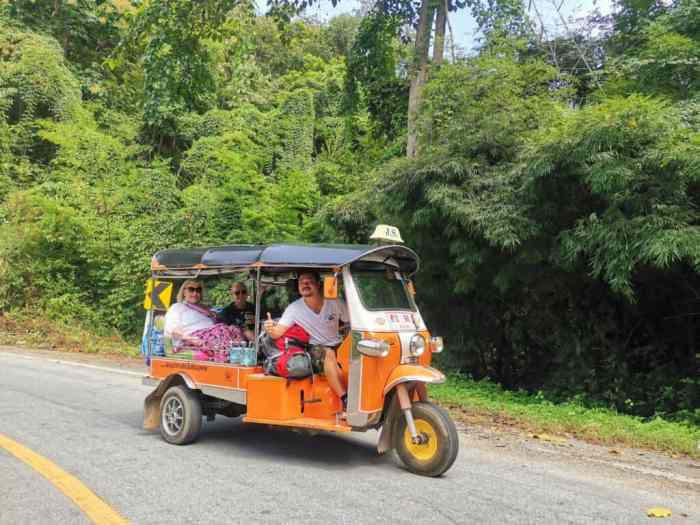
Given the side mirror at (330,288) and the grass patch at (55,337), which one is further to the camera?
the grass patch at (55,337)

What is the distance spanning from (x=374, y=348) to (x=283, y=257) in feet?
4.43

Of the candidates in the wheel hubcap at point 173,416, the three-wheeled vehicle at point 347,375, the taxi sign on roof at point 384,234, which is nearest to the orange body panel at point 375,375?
the three-wheeled vehicle at point 347,375

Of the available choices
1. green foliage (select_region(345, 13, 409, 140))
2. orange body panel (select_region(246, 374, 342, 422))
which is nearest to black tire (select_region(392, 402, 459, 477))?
orange body panel (select_region(246, 374, 342, 422))

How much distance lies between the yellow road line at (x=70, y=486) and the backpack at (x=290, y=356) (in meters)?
1.97

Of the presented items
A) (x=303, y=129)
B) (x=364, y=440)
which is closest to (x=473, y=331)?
(x=364, y=440)

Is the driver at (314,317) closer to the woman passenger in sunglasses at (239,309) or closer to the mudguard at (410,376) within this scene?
the mudguard at (410,376)

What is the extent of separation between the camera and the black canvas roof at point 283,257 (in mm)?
6031

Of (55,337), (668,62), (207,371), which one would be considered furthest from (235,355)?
(55,337)

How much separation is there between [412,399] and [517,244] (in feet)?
13.2

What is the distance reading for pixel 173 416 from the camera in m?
6.83

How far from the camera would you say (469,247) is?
9797mm

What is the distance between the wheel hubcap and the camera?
266 inches

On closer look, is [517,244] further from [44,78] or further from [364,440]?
[44,78]

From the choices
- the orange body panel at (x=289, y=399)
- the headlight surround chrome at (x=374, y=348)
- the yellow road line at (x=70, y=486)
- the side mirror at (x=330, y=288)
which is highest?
the side mirror at (x=330, y=288)
